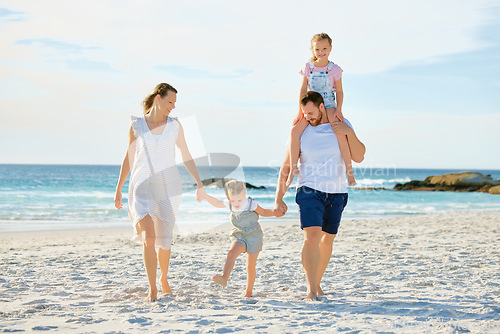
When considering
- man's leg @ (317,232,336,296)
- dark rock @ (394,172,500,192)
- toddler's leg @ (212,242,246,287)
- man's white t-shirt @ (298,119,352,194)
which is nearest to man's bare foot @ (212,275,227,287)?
toddler's leg @ (212,242,246,287)

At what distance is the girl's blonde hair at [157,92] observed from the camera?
4.16 meters

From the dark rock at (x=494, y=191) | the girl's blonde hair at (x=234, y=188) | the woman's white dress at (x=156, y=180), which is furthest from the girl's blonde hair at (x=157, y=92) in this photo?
the dark rock at (x=494, y=191)

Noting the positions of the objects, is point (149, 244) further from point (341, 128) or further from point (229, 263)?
point (341, 128)

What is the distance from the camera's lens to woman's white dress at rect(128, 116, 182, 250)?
4.09 meters

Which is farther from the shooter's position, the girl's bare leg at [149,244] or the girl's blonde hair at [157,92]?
the girl's blonde hair at [157,92]

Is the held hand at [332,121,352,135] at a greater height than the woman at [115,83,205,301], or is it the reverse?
the held hand at [332,121,352,135]

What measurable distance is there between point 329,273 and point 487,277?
1728 mm

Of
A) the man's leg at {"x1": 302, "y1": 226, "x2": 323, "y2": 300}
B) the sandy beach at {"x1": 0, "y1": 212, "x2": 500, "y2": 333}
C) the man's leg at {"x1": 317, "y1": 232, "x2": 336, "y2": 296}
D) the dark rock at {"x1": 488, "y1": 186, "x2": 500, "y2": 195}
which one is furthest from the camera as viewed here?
the dark rock at {"x1": 488, "y1": 186, "x2": 500, "y2": 195}

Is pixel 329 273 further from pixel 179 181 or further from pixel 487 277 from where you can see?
pixel 179 181

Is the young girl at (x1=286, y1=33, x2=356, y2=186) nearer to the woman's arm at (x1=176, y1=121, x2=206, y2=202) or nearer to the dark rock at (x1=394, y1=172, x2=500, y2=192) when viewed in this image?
the woman's arm at (x1=176, y1=121, x2=206, y2=202)

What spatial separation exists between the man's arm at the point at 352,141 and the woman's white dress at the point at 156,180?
56.3 inches

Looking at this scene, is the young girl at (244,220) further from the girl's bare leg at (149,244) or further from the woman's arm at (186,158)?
the girl's bare leg at (149,244)

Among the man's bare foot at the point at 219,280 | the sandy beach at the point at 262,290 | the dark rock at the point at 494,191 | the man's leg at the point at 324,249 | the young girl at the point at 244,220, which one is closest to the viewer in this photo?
the sandy beach at the point at 262,290

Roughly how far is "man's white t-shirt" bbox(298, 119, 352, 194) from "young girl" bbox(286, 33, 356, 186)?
6cm
